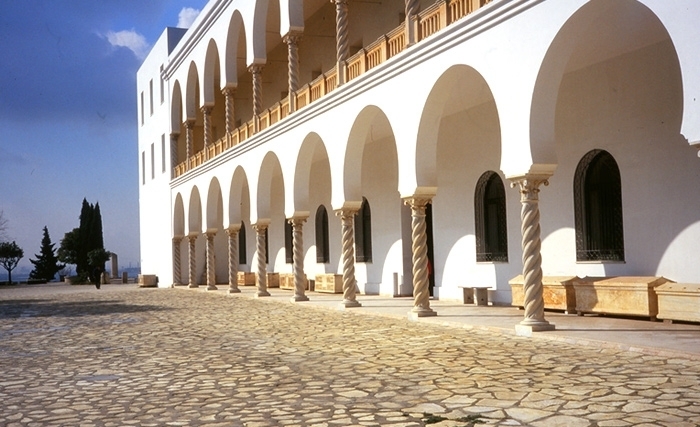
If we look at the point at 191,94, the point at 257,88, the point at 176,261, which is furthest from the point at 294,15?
the point at 176,261

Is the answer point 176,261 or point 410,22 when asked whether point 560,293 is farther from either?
point 176,261

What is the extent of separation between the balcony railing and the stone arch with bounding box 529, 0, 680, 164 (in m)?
2.02

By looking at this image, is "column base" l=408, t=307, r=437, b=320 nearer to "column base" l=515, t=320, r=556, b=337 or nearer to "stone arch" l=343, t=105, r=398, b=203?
"column base" l=515, t=320, r=556, b=337

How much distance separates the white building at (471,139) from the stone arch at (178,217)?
6.41m

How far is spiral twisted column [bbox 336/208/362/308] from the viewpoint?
1864 cm

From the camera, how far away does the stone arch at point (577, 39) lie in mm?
11195

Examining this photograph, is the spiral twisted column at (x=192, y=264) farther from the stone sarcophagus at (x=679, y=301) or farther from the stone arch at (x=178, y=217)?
the stone sarcophagus at (x=679, y=301)

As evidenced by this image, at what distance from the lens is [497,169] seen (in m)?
18.0

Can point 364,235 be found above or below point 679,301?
above

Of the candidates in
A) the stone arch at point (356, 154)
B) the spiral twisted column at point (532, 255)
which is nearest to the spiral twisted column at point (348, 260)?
the stone arch at point (356, 154)

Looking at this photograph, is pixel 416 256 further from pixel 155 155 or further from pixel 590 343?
pixel 155 155

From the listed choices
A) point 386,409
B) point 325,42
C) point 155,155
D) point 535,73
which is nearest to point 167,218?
point 155,155

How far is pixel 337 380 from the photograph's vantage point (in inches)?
337

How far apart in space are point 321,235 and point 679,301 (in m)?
17.5
